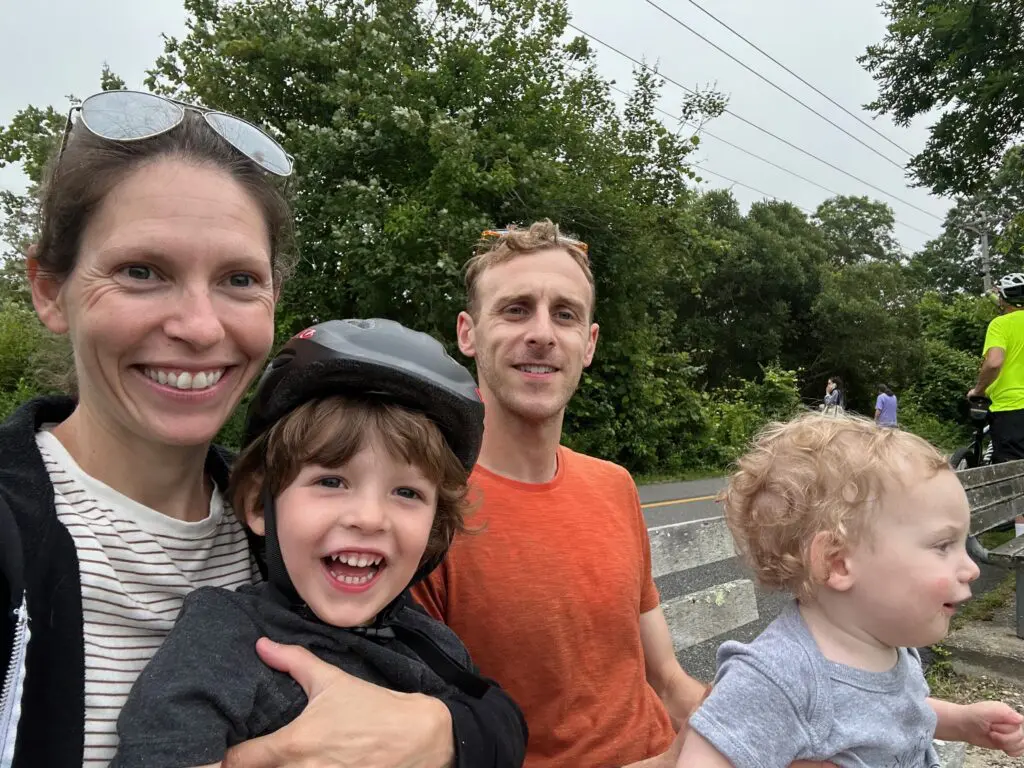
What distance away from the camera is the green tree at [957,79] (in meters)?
15.2

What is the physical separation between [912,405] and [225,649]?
2868 centimetres

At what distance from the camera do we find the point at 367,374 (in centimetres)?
164

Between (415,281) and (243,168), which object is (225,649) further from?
(415,281)

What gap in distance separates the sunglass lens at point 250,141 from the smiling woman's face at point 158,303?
4.8 inches

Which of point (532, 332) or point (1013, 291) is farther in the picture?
point (1013, 291)

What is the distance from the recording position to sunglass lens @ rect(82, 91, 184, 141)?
4.94 feet

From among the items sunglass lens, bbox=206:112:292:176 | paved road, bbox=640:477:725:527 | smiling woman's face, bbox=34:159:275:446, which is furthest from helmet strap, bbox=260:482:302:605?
paved road, bbox=640:477:725:527

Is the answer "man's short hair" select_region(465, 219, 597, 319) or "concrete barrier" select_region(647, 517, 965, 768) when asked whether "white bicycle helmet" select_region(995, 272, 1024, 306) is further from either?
"man's short hair" select_region(465, 219, 597, 319)

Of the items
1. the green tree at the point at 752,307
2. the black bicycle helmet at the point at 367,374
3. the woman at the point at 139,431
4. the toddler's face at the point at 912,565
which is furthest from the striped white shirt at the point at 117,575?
the green tree at the point at 752,307

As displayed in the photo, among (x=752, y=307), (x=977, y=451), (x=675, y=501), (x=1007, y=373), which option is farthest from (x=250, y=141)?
(x=752, y=307)

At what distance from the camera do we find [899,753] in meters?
1.78

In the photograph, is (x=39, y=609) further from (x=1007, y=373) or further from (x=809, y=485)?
(x=1007, y=373)

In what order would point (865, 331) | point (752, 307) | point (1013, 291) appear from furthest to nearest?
point (752, 307) → point (865, 331) → point (1013, 291)

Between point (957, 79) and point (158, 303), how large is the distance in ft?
63.9
